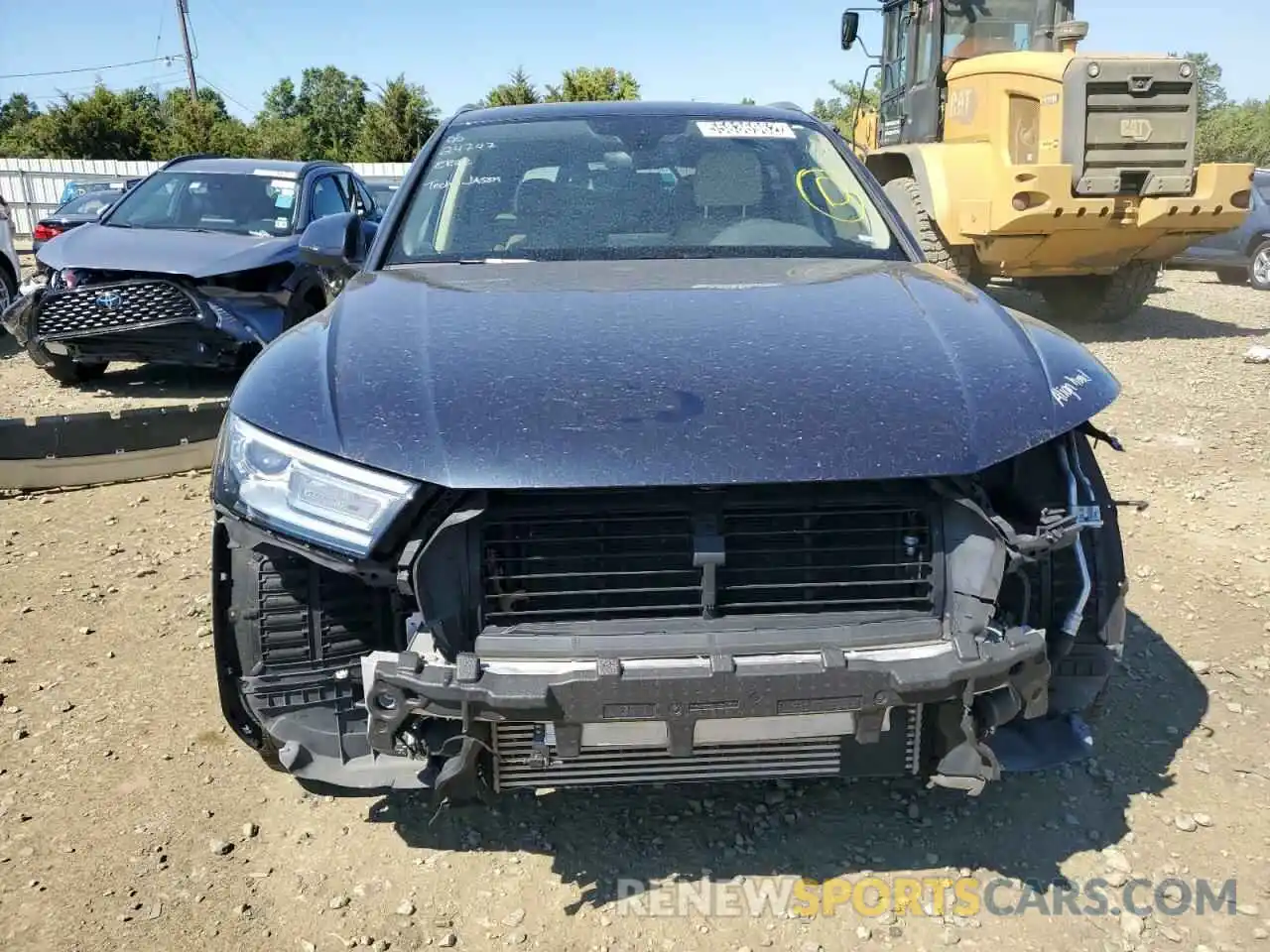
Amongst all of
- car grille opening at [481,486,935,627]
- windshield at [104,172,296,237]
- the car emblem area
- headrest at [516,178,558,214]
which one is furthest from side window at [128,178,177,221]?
car grille opening at [481,486,935,627]

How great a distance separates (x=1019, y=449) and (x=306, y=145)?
41.9 metres

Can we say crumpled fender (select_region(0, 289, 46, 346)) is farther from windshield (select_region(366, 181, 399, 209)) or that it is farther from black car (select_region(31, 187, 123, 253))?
black car (select_region(31, 187, 123, 253))

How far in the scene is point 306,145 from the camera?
39.7 metres

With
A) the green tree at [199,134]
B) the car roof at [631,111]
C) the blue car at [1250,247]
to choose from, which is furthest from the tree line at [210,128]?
the car roof at [631,111]

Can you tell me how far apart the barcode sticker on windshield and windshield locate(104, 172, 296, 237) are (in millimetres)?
4698

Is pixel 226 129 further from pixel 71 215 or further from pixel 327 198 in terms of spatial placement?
pixel 327 198

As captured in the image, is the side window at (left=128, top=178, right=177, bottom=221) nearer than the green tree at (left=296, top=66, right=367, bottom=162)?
Yes

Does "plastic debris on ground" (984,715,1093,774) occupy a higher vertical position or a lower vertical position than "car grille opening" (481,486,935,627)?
lower

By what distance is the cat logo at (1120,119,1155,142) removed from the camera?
Result: 8.25 m

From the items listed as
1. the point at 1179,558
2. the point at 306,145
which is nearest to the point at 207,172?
the point at 1179,558

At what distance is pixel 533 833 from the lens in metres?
2.55

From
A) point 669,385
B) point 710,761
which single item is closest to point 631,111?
point 669,385

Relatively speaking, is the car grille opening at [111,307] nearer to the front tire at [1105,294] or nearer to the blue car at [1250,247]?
the front tire at [1105,294]

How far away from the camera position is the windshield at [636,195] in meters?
3.18
